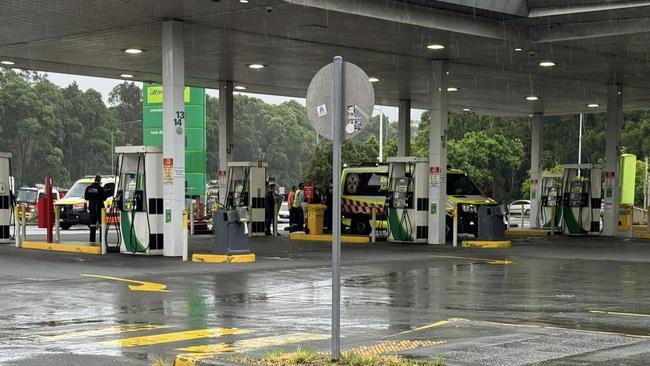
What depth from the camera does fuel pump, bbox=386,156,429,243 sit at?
1115 inches

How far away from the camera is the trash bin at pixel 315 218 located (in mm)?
30406

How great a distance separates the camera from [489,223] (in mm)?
26953

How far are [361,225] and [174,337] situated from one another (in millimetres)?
21202

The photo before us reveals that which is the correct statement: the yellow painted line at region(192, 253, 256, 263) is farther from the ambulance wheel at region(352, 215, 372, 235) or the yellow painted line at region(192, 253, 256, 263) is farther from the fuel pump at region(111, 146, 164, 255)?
the ambulance wheel at region(352, 215, 372, 235)

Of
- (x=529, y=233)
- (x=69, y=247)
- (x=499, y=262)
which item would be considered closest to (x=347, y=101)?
(x=499, y=262)

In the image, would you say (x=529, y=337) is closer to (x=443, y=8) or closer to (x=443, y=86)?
(x=443, y=8)

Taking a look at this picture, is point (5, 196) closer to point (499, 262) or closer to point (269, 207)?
point (269, 207)

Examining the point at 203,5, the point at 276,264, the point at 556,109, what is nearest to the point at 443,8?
the point at 203,5

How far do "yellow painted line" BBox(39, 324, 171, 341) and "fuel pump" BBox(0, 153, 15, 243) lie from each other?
1673cm

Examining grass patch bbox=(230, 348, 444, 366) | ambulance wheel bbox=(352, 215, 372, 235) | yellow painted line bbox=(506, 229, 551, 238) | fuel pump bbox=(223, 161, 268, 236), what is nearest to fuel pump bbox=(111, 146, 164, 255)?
fuel pump bbox=(223, 161, 268, 236)

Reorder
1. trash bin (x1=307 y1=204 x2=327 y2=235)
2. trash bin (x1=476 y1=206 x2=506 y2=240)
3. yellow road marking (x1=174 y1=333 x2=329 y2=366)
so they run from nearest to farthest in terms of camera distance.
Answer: yellow road marking (x1=174 y1=333 x2=329 y2=366) → trash bin (x1=476 y1=206 x2=506 y2=240) → trash bin (x1=307 y1=204 x2=327 y2=235)

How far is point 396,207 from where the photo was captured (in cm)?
2878

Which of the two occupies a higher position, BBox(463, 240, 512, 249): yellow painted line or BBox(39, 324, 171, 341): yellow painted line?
BBox(463, 240, 512, 249): yellow painted line

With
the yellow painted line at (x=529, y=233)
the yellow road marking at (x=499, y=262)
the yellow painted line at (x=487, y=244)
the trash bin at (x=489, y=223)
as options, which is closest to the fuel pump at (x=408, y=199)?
the yellow painted line at (x=487, y=244)
